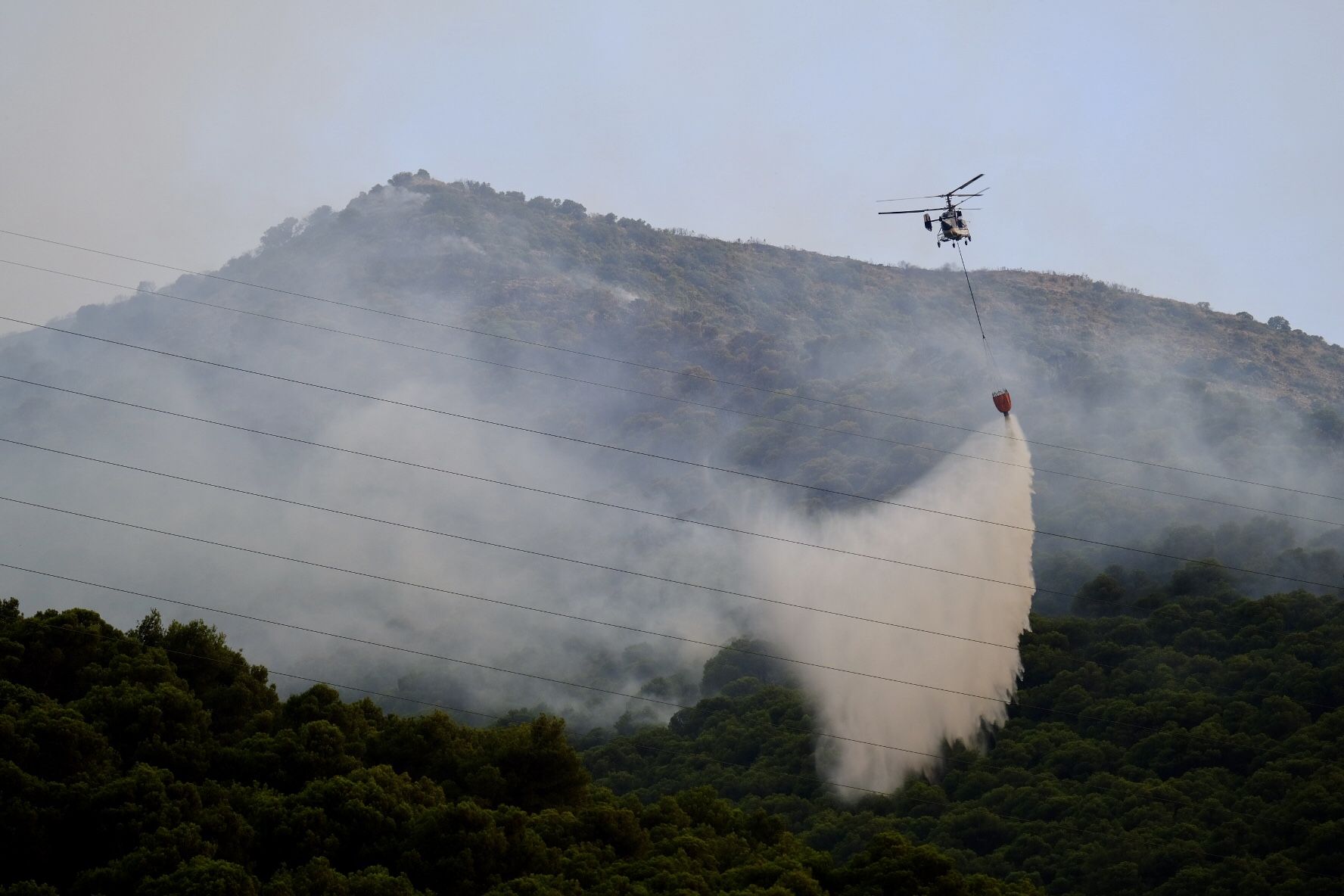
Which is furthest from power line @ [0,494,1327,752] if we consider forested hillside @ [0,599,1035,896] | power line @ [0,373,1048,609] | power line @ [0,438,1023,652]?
forested hillside @ [0,599,1035,896]

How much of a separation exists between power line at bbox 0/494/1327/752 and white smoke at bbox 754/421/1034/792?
0.37 meters

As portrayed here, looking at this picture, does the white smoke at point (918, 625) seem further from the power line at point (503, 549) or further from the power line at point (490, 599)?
the power line at point (503, 549)

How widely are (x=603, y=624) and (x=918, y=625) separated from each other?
36.6 meters

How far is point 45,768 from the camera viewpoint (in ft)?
142

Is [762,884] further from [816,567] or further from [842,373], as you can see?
[842,373]

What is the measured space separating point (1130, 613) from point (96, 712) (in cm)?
7200

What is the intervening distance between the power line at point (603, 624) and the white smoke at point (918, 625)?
1.23 ft

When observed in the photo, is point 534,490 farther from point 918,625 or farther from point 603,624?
point 918,625

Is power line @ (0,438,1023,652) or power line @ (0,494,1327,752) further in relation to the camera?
power line @ (0,438,1023,652)

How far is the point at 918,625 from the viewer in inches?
3824

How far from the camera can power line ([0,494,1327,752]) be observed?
83.7 meters

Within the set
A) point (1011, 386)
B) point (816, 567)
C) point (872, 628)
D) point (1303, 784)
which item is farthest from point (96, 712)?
point (1011, 386)

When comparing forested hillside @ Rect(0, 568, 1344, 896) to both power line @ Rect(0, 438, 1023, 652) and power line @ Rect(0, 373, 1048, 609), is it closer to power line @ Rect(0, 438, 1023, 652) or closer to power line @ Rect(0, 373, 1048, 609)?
power line @ Rect(0, 438, 1023, 652)

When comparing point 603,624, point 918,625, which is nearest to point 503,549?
point 603,624
